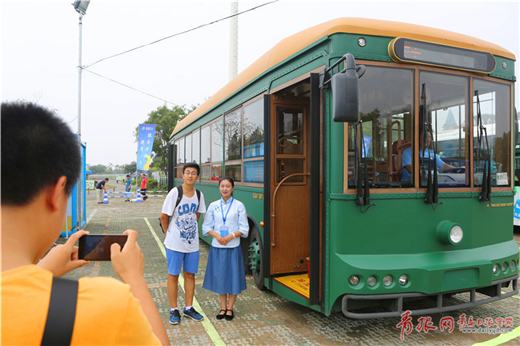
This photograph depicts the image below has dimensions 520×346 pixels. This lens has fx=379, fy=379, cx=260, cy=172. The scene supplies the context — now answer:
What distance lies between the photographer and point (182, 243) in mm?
4500

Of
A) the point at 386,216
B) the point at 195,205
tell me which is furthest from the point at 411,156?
the point at 195,205

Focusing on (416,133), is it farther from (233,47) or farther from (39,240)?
(233,47)

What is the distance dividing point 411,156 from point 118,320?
11.8 ft

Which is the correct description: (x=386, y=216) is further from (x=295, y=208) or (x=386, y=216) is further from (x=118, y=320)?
(x=118, y=320)

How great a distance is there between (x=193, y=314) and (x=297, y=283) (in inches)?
51.1

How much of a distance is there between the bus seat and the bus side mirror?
838 mm

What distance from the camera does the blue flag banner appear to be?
22.3 meters

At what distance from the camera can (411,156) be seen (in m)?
3.90

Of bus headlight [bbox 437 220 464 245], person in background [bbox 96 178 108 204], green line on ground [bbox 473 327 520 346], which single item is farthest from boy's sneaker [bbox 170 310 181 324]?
person in background [bbox 96 178 108 204]

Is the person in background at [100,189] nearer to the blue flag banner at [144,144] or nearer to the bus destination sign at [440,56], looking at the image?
the blue flag banner at [144,144]

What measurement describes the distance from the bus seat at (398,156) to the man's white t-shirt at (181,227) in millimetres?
2374

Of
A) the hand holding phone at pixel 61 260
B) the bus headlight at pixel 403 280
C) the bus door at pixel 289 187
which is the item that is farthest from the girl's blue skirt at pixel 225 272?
the hand holding phone at pixel 61 260

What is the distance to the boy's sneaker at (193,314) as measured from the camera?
449 centimetres

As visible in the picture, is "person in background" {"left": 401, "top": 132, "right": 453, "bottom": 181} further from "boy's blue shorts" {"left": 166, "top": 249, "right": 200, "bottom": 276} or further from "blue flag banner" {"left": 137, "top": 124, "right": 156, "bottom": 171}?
"blue flag banner" {"left": 137, "top": 124, "right": 156, "bottom": 171}
